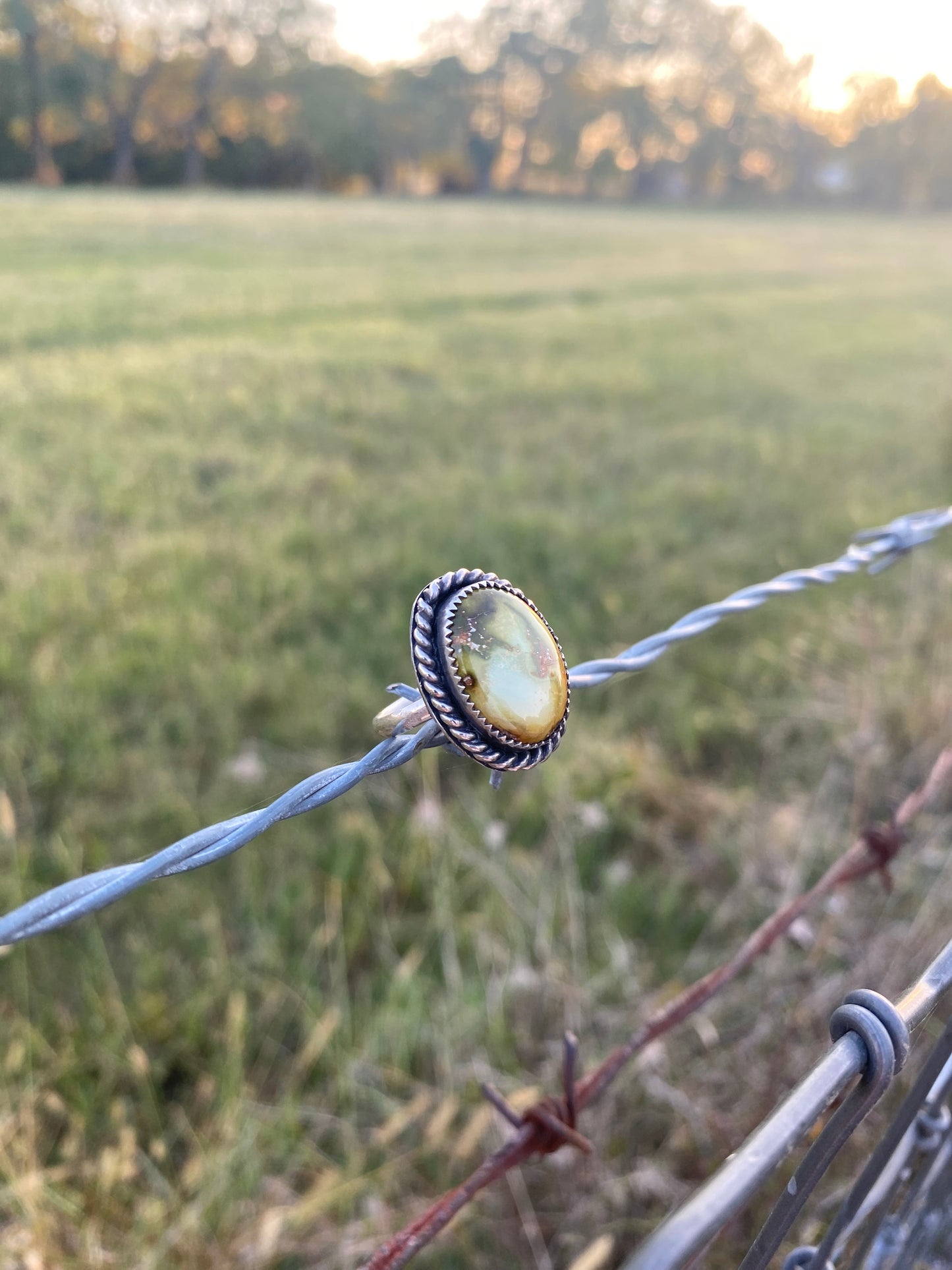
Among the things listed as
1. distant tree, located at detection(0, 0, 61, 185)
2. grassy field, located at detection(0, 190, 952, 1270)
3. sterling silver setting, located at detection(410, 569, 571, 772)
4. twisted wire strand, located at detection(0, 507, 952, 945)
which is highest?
distant tree, located at detection(0, 0, 61, 185)

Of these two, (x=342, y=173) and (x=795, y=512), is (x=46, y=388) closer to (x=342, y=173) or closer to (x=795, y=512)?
(x=795, y=512)

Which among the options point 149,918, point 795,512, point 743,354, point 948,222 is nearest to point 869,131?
point 948,222

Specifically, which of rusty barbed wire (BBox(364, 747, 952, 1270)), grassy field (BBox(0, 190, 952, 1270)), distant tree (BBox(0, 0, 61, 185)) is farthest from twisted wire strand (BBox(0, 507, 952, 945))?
distant tree (BBox(0, 0, 61, 185))

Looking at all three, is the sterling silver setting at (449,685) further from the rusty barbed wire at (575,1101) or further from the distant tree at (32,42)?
the distant tree at (32,42)

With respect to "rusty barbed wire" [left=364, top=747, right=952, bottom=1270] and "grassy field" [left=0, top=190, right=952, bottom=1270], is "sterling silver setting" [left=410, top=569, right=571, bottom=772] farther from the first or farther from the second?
"grassy field" [left=0, top=190, right=952, bottom=1270]

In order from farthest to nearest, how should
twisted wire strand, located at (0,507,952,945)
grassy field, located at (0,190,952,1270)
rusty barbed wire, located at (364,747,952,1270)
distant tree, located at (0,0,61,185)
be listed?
1. distant tree, located at (0,0,61,185)
2. grassy field, located at (0,190,952,1270)
3. rusty barbed wire, located at (364,747,952,1270)
4. twisted wire strand, located at (0,507,952,945)

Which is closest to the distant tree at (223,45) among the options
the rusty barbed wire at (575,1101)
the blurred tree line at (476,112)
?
the blurred tree line at (476,112)
